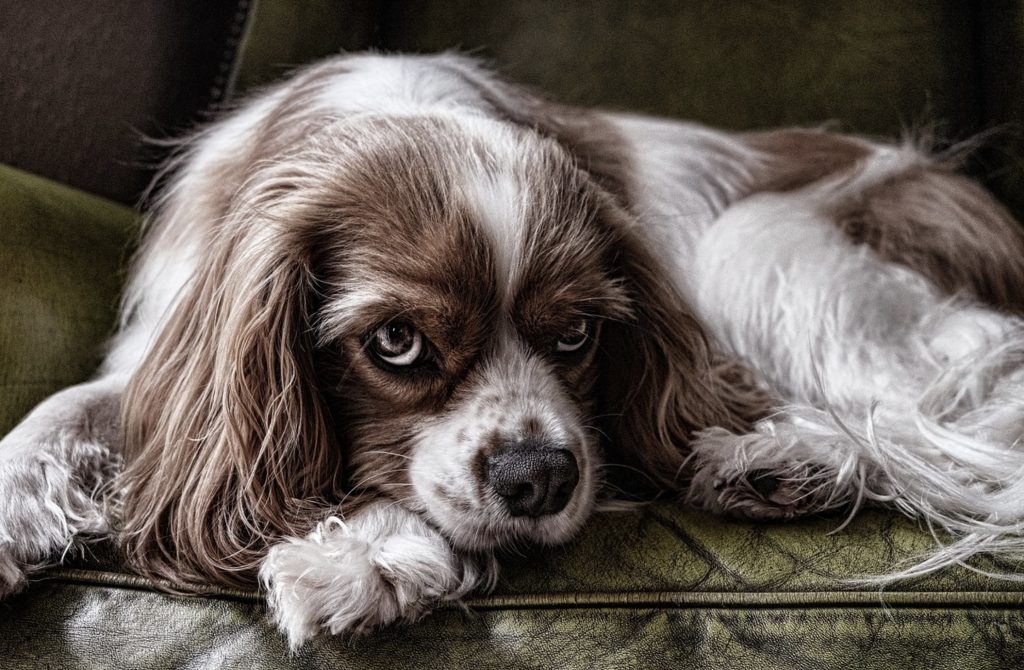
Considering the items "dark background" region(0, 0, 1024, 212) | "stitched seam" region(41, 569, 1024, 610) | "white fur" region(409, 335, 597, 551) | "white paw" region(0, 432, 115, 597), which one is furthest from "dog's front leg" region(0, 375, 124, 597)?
"dark background" region(0, 0, 1024, 212)

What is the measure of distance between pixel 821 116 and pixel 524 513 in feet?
5.93

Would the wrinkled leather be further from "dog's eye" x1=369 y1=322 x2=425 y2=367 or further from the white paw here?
"dog's eye" x1=369 y1=322 x2=425 y2=367

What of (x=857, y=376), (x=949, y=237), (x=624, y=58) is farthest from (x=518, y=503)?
(x=624, y=58)

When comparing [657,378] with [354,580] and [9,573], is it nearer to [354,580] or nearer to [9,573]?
[354,580]

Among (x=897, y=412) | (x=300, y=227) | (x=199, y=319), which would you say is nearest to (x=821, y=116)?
(x=897, y=412)

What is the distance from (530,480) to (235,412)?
0.56 metres

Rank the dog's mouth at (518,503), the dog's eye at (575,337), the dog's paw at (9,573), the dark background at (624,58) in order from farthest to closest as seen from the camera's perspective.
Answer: the dark background at (624,58) < the dog's eye at (575,337) < the dog's mouth at (518,503) < the dog's paw at (9,573)

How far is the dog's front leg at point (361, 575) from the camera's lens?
4.31ft

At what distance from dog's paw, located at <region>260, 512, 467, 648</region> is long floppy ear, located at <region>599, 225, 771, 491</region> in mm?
647

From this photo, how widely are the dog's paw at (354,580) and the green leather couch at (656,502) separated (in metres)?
0.03

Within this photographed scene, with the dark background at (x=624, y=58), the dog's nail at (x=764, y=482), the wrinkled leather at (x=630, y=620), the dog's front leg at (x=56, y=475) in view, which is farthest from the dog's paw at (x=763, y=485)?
the dark background at (x=624, y=58)

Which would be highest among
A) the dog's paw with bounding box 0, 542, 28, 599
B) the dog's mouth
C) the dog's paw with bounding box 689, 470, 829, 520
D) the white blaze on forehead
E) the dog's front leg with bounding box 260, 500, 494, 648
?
the white blaze on forehead

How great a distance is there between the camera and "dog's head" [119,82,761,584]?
157 centimetres

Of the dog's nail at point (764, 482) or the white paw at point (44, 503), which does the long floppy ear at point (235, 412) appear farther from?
the dog's nail at point (764, 482)
